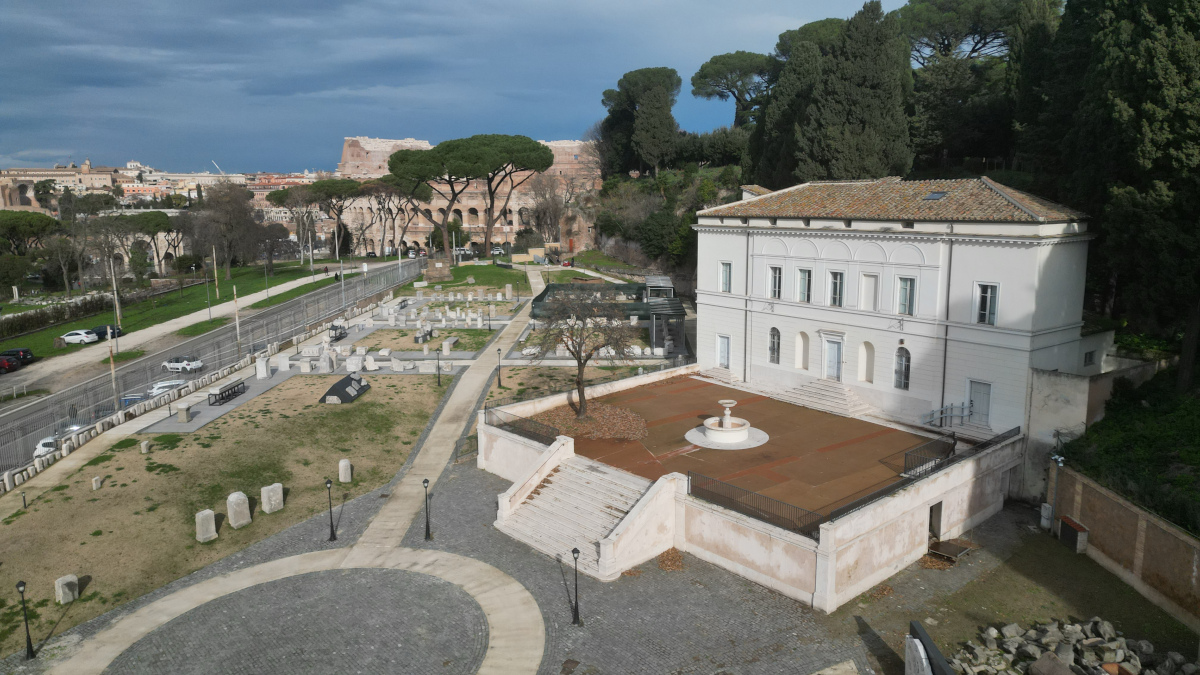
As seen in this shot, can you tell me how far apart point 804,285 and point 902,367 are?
4978mm

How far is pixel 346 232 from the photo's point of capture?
3937 inches

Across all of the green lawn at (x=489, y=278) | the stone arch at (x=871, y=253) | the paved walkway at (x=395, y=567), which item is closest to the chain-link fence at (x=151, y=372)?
the green lawn at (x=489, y=278)

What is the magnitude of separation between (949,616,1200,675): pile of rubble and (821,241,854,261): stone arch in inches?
564

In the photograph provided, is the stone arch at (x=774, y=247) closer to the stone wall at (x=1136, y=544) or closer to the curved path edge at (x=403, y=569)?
the stone wall at (x=1136, y=544)

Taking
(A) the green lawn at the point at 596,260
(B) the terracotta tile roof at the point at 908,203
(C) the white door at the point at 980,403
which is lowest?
(C) the white door at the point at 980,403

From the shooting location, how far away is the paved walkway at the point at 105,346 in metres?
40.9

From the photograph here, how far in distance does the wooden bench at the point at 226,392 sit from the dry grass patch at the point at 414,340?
30.9 feet

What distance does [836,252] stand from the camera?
27.5m

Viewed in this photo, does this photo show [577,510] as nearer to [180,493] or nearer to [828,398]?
[828,398]

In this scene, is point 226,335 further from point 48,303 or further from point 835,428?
point 835,428

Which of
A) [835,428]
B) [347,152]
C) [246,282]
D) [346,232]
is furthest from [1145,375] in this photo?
[347,152]

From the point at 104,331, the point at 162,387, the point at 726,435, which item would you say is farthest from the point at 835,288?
the point at 104,331

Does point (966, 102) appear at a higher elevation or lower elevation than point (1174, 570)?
higher

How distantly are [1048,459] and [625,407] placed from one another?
1381 cm
